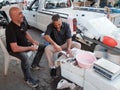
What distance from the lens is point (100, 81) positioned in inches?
83.4

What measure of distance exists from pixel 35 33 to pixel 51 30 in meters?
2.72

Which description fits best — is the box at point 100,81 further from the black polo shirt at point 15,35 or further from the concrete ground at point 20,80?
the black polo shirt at point 15,35

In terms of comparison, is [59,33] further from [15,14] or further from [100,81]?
[100,81]

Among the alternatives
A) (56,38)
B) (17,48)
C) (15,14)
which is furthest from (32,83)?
(15,14)

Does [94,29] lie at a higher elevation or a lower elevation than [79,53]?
higher

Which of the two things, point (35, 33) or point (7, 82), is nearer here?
point (7, 82)

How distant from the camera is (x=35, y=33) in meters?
5.66

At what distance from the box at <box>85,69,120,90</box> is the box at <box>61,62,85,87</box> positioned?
100 millimetres

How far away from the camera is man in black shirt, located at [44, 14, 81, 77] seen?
292 cm

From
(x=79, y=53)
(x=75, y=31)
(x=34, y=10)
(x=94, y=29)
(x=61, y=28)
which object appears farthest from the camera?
(x=34, y=10)

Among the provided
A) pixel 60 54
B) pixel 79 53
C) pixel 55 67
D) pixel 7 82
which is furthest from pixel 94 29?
pixel 7 82

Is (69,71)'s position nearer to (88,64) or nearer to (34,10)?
(88,64)

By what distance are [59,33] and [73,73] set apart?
0.87m

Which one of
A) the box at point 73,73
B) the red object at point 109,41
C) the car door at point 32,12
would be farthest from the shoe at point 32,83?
the car door at point 32,12
